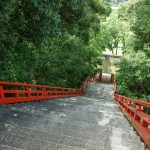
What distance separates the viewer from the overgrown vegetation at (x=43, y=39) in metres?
9.69

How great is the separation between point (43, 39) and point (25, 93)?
8.89ft

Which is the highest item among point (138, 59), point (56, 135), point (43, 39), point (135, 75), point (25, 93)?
point (43, 39)

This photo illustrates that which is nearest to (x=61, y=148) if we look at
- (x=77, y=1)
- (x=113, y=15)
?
(x=77, y=1)

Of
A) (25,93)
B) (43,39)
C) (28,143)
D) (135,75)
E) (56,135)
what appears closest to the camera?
(28,143)

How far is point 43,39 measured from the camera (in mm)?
11070

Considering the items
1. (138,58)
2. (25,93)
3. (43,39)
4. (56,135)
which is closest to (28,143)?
(56,135)

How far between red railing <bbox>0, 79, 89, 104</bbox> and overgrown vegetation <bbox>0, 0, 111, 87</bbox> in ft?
1.62

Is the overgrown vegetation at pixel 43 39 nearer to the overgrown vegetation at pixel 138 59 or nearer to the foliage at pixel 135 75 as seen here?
the overgrown vegetation at pixel 138 59

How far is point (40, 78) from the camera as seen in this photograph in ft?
65.2

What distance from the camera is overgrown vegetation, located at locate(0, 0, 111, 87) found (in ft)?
31.8

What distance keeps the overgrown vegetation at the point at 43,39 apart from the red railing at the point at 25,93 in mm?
494

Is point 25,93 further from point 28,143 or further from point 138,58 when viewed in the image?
point 138,58

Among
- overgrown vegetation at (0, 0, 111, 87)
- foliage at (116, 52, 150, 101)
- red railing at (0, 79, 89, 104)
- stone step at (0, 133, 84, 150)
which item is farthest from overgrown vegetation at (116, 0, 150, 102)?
stone step at (0, 133, 84, 150)

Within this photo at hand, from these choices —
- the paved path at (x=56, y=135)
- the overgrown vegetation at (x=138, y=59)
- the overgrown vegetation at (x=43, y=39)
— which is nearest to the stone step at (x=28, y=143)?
the paved path at (x=56, y=135)
